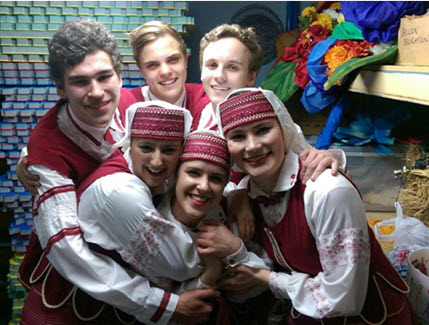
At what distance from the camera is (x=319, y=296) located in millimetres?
1432

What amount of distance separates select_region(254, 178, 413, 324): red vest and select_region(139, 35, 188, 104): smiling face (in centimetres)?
97

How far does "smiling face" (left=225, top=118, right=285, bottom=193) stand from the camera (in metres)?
1.50

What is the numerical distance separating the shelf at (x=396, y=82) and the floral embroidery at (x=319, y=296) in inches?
33.3

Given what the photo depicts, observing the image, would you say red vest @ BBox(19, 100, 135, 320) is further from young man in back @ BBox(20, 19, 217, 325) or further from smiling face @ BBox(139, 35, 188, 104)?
smiling face @ BBox(139, 35, 188, 104)

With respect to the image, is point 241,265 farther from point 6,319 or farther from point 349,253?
point 6,319

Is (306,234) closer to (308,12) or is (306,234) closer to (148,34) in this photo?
(148,34)

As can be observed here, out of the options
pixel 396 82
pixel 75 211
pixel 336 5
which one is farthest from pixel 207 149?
pixel 336 5

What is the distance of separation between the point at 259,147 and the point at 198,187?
0.94 ft

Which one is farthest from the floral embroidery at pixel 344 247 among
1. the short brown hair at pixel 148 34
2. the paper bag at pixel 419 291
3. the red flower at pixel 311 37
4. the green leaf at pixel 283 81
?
the red flower at pixel 311 37

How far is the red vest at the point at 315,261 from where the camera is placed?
1.50m

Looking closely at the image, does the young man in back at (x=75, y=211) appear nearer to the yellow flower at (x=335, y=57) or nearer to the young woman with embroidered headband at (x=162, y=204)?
the young woman with embroidered headband at (x=162, y=204)

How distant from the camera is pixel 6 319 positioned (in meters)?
3.15

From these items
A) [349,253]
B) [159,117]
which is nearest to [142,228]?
[159,117]

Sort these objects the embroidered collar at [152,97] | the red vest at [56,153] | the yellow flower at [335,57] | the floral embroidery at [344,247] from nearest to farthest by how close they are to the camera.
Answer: the floral embroidery at [344,247], the red vest at [56,153], the embroidered collar at [152,97], the yellow flower at [335,57]
